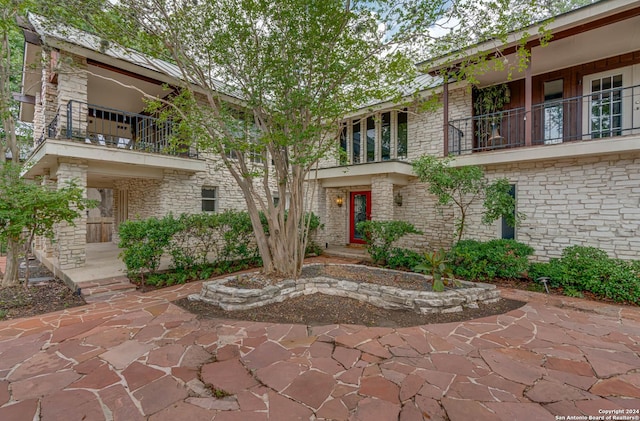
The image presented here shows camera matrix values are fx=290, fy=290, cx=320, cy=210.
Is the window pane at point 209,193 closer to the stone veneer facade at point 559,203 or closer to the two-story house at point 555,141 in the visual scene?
the two-story house at point 555,141

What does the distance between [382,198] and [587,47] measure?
591cm

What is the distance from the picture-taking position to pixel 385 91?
619 cm

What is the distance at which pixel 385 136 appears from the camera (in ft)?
34.7

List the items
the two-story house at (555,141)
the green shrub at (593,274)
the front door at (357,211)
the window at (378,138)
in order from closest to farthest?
the green shrub at (593,274)
the two-story house at (555,141)
the window at (378,138)
the front door at (357,211)

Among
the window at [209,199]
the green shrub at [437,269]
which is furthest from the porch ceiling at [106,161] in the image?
the green shrub at [437,269]

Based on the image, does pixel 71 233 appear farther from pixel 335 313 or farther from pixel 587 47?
pixel 587 47

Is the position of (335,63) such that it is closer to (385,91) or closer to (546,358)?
(385,91)

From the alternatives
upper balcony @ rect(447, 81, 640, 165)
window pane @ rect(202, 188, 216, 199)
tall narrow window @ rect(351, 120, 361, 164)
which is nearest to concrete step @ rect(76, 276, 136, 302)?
window pane @ rect(202, 188, 216, 199)

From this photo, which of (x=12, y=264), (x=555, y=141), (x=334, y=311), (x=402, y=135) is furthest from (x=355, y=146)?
(x=12, y=264)

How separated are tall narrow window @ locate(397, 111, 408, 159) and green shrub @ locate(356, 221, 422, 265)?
308 centimetres

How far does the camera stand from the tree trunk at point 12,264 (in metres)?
5.82

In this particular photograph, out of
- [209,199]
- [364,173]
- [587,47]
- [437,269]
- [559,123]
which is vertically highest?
[587,47]

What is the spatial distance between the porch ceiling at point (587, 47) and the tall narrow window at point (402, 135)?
316 cm

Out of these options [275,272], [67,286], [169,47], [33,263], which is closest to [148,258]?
[67,286]
